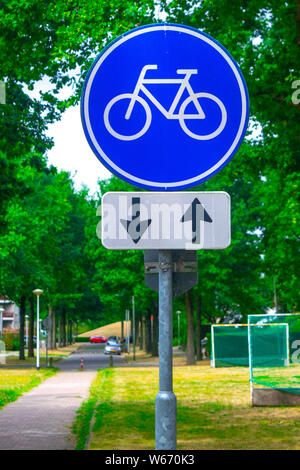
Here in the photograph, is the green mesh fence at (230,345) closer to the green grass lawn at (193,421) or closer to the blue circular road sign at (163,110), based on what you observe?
the green grass lawn at (193,421)

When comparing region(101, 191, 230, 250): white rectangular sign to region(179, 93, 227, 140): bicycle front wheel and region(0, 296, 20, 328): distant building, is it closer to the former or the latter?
region(179, 93, 227, 140): bicycle front wheel

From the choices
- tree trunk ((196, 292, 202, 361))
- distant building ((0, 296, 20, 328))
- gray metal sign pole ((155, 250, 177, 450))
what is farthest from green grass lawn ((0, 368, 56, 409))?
distant building ((0, 296, 20, 328))

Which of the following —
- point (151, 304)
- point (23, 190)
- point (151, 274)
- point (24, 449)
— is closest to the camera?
point (151, 274)

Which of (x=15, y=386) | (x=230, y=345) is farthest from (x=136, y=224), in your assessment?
(x=230, y=345)

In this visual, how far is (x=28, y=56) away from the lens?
15500 millimetres

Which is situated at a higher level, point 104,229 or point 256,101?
point 256,101

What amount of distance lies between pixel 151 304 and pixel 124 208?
1869 inches

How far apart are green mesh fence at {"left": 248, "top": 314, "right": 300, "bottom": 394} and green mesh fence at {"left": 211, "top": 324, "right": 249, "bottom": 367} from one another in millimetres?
14885

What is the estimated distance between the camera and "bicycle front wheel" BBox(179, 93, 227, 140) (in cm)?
325

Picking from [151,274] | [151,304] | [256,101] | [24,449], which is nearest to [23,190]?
[256,101]

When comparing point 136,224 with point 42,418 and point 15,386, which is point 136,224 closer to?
point 42,418

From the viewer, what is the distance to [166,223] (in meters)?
3.13

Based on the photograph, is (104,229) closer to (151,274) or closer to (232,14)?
(151,274)

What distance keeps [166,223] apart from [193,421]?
12.2 metres
